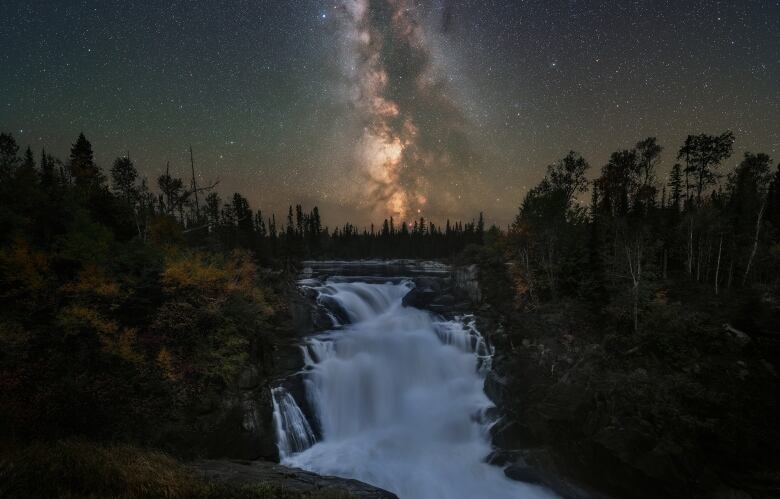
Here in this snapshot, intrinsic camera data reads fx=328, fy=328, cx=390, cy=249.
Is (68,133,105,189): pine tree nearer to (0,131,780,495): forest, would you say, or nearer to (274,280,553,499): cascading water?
→ (0,131,780,495): forest

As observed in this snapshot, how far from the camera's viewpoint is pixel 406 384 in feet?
74.1

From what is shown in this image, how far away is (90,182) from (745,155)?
60.5m

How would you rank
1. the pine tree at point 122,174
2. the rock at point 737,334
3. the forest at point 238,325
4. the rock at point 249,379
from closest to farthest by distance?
the forest at point 238,325 < the rock at point 737,334 < the rock at point 249,379 < the pine tree at point 122,174

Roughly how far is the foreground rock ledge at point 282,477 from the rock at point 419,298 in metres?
23.4

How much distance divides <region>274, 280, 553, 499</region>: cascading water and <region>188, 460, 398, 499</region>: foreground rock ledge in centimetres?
406

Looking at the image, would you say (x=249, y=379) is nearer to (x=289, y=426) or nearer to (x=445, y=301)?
(x=289, y=426)

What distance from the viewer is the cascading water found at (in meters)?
15.1

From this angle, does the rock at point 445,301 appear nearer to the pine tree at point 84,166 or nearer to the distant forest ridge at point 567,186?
the distant forest ridge at point 567,186

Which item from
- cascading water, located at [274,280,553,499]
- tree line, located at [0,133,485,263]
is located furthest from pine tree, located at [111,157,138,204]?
cascading water, located at [274,280,553,499]

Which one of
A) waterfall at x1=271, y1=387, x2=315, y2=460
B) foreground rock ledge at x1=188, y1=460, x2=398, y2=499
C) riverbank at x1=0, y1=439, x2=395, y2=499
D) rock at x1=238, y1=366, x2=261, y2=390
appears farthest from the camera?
rock at x1=238, y1=366, x2=261, y2=390

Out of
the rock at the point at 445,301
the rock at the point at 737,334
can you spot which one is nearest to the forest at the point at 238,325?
the rock at the point at 737,334

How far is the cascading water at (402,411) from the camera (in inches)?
595

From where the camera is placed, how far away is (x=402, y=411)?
20.5 metres

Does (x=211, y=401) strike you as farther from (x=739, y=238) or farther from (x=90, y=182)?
(x=739, y=238)
